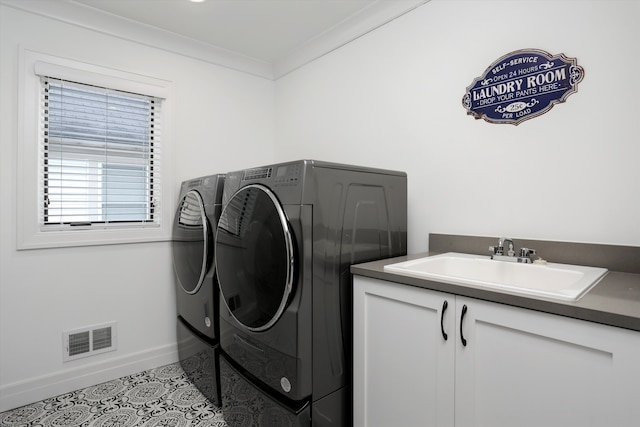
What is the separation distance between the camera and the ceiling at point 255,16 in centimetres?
227

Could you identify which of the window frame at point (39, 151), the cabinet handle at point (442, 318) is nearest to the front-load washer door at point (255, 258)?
the cabinet handle at point (442, 318)

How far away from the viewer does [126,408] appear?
6.80ft

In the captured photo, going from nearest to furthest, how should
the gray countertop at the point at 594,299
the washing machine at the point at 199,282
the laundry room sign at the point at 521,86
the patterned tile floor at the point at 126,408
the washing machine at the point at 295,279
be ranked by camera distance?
1. the gray countertop at the point at 594,299
2. the washing machine at the point at 295,279
3. the laundry room sign at the point at 521,86
4. the patterned tile floor at the point at 126,408
5. the washing machine at the point at 199,282

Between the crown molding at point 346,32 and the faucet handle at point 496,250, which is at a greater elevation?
the crown molding at point 346,32

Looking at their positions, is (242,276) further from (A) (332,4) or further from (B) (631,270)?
(A) (332,4)

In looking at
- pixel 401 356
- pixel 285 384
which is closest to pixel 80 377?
pixel 285 384

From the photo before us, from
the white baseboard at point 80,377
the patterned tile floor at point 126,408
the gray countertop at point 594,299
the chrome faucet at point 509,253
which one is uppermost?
the chrome faucet at point 509,253

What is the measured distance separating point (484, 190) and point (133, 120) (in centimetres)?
246

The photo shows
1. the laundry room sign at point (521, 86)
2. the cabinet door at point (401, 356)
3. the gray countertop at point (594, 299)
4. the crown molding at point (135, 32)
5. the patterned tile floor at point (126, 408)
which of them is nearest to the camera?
the gray countertop at point (594, 299)

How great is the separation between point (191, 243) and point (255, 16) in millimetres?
1646

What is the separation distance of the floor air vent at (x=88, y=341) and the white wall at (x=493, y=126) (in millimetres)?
2129

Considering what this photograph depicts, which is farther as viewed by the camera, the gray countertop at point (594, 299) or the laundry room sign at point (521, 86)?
the laundry room sign at point (521, 86)

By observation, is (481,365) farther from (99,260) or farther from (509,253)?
(99,260)

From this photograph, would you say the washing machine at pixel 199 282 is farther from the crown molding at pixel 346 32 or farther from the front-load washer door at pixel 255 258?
the crown molding at pixel 346 32
